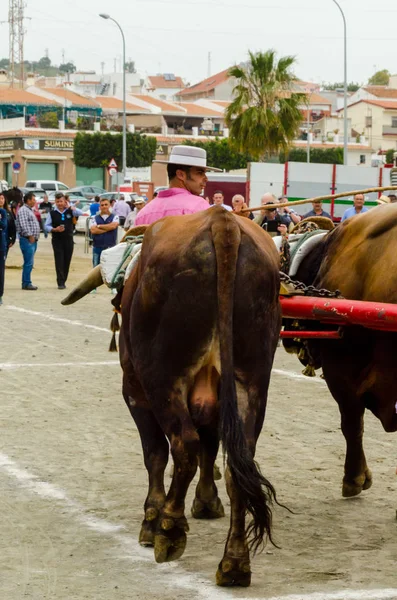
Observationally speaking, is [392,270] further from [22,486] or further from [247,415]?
[22,486]

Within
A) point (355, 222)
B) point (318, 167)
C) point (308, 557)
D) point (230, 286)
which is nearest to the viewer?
point (230, 286)

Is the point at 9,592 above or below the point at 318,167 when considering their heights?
below

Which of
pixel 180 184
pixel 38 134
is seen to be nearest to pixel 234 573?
pixel 180 184

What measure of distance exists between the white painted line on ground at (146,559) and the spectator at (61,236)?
1480 cm

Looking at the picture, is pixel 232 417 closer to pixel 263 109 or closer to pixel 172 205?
pixel 172 205

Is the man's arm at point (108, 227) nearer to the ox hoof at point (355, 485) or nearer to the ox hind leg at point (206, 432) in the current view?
the ox hoof at point (355, 485)

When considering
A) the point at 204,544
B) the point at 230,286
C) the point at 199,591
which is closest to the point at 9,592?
the point at 199,591

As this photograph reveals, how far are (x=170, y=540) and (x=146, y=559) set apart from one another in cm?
48

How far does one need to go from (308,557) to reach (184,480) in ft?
3.13

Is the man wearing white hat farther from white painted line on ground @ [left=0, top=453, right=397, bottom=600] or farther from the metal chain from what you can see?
white painted line on ground @ [left=0, top=453, right=397, bottom=600]

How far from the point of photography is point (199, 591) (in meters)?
5.14

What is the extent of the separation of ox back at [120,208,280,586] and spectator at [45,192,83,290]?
55.3ft

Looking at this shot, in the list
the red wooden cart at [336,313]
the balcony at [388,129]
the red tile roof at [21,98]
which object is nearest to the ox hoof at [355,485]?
the red wooden cart at [336,313]

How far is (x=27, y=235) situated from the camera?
73.0ft
